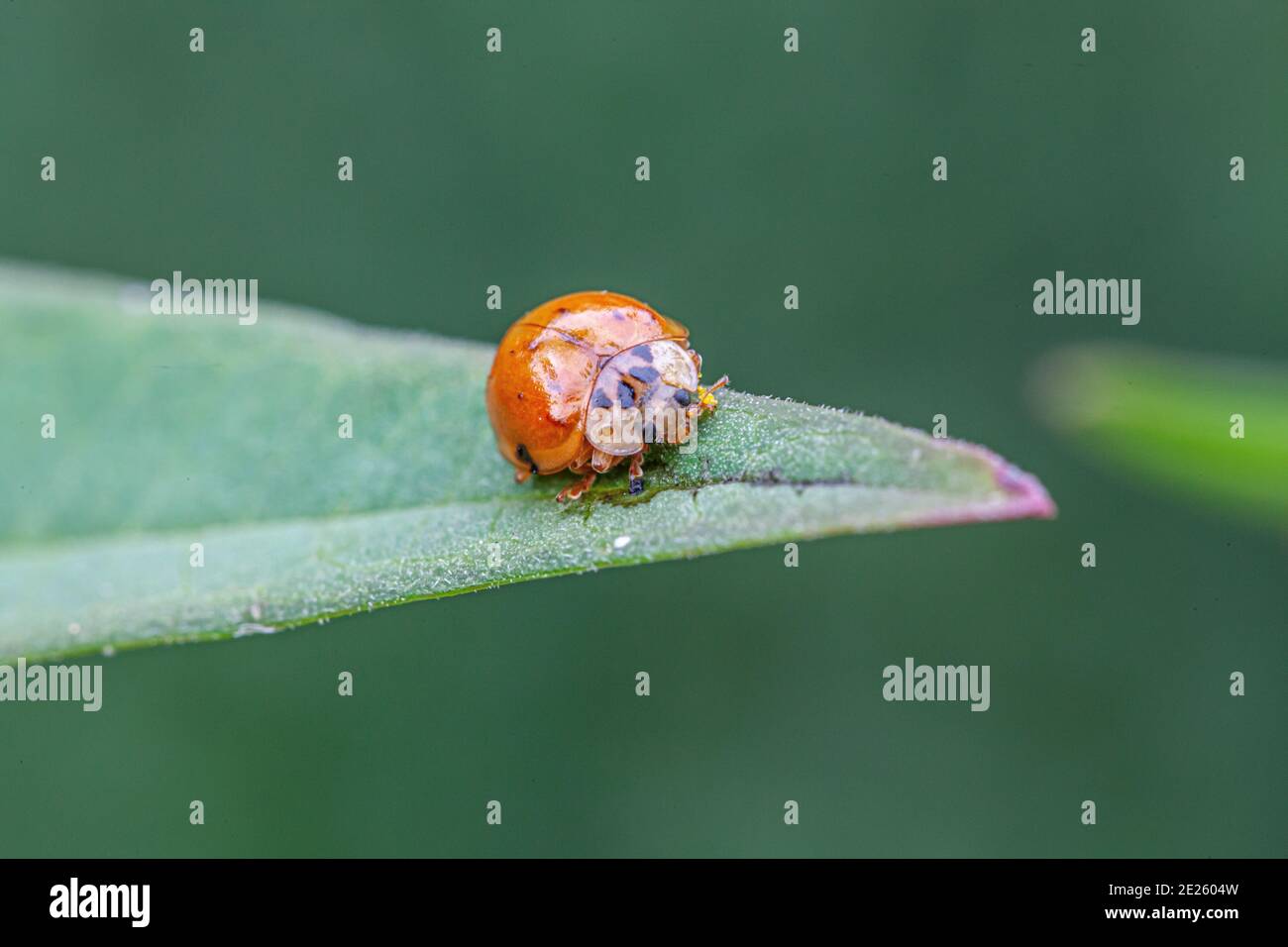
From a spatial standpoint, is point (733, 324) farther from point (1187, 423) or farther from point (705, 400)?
point (705, 400)

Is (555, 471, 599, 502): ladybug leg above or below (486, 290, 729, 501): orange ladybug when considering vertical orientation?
below

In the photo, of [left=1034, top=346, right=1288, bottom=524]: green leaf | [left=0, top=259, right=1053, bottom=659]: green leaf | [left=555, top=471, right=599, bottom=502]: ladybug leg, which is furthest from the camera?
[left=1034, top=346, right=1288, bottom=524]: green leaf

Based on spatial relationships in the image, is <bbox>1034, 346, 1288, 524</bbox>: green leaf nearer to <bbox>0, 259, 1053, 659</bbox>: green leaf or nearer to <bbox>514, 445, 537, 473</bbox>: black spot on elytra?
<bbox>0, 259, 1053, 659</bbox>: green leaf

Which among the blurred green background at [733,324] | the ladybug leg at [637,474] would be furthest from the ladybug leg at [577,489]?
the blurred green background at [733,324]

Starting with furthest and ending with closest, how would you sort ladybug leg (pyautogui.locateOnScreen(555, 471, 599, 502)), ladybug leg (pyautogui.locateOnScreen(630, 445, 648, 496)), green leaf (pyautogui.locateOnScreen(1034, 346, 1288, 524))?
green leaf (pyautogui.locateOnScreen(1034, 346, 1288, 524)) → ladybug leg (pyautogui.locateOnScreen(555, 471, 599, 502)) → ladybug leg (pyautogui.locateOnScreen(630, 445, 648, 496))

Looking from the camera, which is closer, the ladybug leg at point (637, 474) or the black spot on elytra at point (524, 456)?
the ladybug leg at point (637, 474)

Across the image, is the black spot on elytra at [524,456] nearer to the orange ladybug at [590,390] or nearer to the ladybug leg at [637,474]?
the orange ladybug at [590,390]

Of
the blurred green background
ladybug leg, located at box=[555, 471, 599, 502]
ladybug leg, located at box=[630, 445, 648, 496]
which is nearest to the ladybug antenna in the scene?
ladybug leg, located at box=[630, 445, 648, 496]
